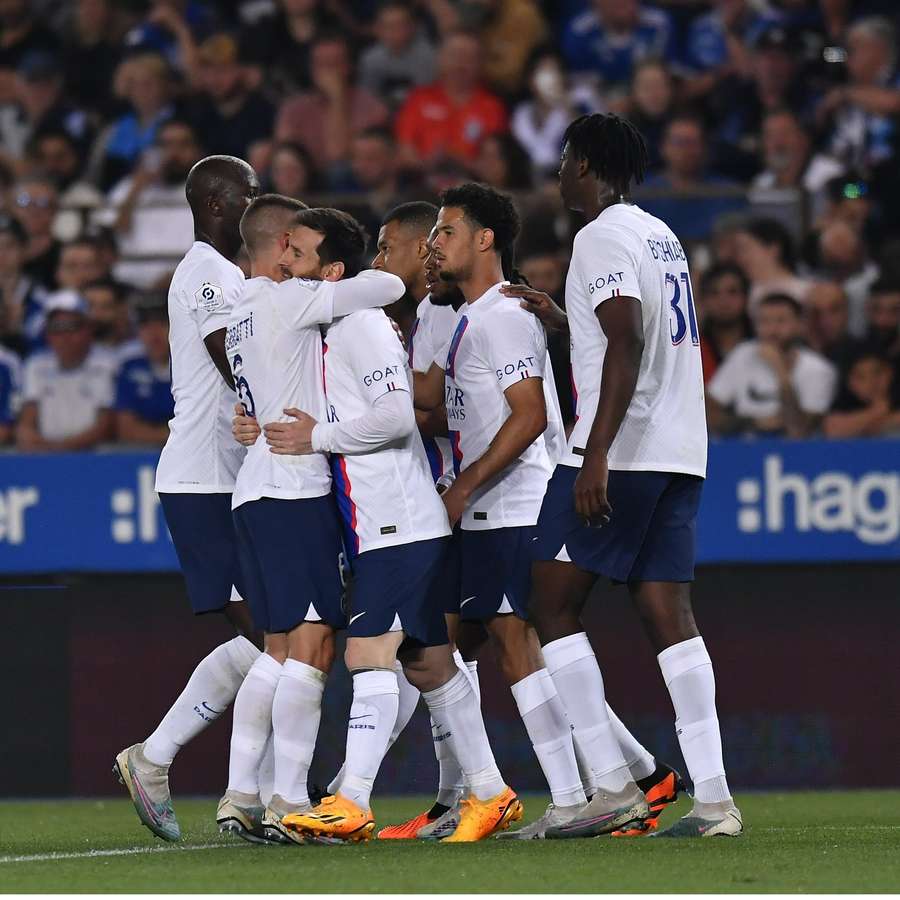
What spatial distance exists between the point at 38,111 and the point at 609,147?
24.1 ft

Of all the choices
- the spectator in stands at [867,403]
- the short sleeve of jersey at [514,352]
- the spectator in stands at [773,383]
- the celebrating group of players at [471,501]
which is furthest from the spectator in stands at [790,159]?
the short sleeve of jersey at [514,352]

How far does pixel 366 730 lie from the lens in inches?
209

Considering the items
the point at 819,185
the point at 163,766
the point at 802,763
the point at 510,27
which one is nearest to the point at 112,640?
the point at 163,766

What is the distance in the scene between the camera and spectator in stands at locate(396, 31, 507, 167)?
11.3 metres

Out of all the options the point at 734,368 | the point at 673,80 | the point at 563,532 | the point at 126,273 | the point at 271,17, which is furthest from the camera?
the point at 271,17

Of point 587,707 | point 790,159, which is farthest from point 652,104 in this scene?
point 587,707

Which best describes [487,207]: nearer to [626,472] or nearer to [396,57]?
[626,472]

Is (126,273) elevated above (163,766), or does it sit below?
above

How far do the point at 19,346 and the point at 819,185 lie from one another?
14.6 feet

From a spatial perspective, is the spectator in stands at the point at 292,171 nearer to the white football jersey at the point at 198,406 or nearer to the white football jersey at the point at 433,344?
the white football jersey at the point at 433,344

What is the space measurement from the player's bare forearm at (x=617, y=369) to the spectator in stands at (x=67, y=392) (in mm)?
3862

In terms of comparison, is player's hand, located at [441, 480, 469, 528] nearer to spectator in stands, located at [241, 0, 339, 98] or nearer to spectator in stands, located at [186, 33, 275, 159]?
spectator in stands, located at [186, 33, 275, 159]

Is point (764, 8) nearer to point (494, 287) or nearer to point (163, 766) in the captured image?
point (494, 287)

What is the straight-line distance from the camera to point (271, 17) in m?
12.3
